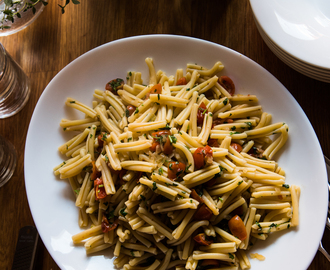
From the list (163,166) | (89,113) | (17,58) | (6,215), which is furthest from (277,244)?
(17,58)

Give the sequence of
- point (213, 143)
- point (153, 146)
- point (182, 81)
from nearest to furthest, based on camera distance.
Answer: point (153, 146) → point (213, 143) → point (182, 81)

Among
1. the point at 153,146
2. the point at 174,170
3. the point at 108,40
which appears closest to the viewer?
the point at 174,170

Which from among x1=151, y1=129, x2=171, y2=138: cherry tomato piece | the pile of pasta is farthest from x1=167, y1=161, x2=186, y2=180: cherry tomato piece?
x1=151, y1=129, x2=171, y2=138: cherry tomato piece

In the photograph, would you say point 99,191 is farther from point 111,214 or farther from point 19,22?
point 19,22

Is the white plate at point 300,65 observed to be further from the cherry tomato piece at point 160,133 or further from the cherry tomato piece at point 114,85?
the cherry tomato piece at point 114,85

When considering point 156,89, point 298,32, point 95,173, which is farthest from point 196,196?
point 298,32

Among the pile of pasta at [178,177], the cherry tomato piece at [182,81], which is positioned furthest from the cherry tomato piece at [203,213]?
the cherry tomato piece at [182,81]

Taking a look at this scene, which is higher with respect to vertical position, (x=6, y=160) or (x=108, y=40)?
(x=108, y=40)
